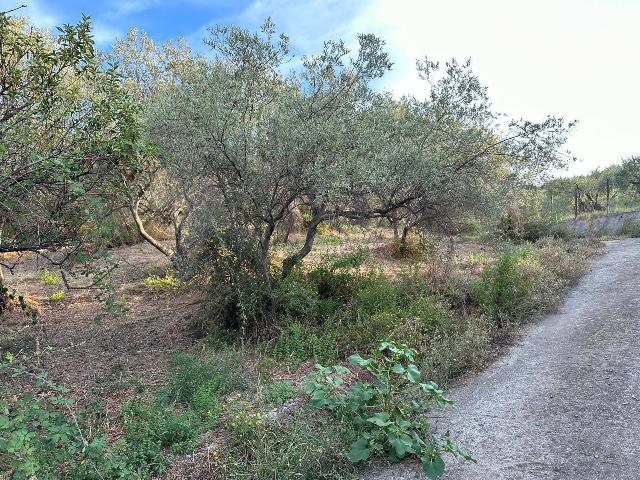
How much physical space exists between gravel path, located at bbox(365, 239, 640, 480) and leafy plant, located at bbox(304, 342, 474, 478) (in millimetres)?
225

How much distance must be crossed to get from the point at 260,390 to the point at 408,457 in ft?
5.13

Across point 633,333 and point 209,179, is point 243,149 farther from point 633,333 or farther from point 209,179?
point 633,333

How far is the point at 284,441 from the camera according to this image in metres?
3.38

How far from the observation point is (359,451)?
3023 millimetres

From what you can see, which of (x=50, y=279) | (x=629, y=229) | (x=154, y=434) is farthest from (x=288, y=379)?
(x=629, y=229)

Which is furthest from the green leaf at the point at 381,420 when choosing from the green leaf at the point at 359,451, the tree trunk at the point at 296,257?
the tree trunk at the point at 296,257

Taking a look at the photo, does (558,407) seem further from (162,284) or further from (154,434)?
(162,284)

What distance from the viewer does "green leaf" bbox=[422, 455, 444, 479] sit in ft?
9.20

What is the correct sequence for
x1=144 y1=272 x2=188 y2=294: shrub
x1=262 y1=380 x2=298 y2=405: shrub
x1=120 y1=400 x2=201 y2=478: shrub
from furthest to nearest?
x1=144 y1=272 x2=188 y2=294: shrub, x1=262 y1=380 x2=298 y2=405: shrub, x1=120 y1=400 x2=201 y2=478: shrub

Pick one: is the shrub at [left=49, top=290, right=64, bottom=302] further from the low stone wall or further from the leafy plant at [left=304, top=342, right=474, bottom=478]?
the low stone wall

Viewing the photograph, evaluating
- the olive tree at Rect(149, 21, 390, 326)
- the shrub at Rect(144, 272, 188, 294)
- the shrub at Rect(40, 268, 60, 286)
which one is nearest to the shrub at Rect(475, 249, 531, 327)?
the olive tree at Rect(149, 21, 390, 326)

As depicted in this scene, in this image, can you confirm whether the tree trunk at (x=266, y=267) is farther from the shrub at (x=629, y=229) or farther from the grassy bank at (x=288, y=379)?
the shrub at (x=629, y=229)

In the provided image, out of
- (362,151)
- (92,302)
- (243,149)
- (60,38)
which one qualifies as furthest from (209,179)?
(92,302)

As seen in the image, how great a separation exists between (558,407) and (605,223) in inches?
684
